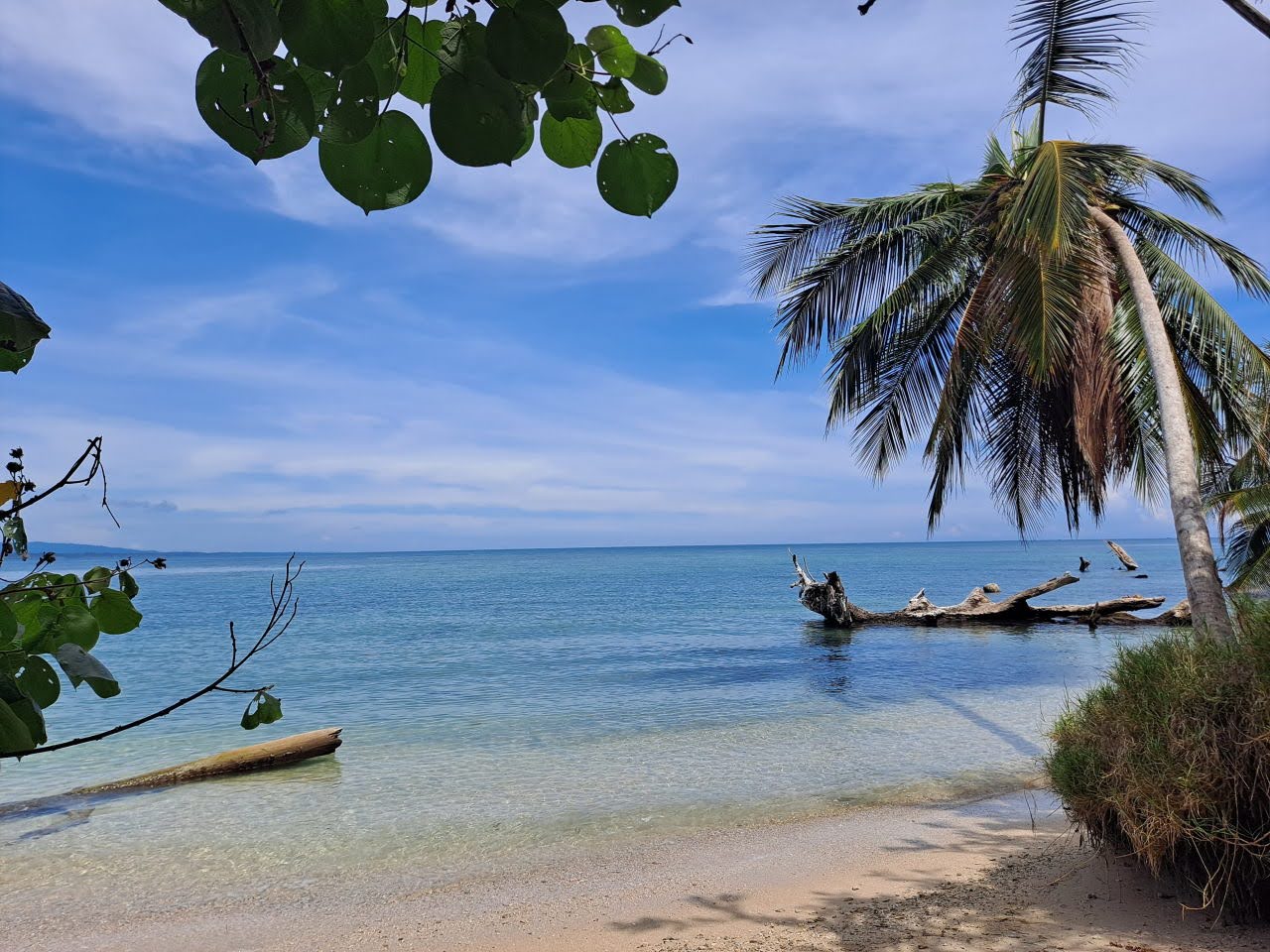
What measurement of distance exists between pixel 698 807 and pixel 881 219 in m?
6.88

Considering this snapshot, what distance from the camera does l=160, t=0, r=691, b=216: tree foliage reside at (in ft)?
2.02

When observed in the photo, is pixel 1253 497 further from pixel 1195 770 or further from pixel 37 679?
pixel 37 679

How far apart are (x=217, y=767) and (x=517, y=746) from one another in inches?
148

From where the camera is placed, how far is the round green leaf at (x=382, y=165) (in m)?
0.71

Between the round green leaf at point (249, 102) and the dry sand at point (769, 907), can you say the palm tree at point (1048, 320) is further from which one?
the round green leaf at point (249, 102)

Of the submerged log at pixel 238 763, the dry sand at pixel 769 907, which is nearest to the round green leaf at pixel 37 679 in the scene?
the dry sand at pixel 769 907

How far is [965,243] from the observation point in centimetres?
977

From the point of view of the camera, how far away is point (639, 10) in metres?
0.73

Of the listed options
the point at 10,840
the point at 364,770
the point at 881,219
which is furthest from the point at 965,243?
the point at 10,840

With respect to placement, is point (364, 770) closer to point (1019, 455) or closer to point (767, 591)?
point (1019, 455)

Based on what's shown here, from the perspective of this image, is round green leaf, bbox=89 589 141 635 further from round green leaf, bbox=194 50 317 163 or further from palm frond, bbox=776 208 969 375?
palm frond, bbox=776 208 969 375

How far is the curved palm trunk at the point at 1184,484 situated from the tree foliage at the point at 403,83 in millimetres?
6577

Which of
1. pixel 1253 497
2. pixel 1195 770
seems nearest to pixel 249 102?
pixel 1195 770

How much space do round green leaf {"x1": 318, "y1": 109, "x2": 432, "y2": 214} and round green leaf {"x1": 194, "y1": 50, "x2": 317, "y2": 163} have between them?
0.15 feet
